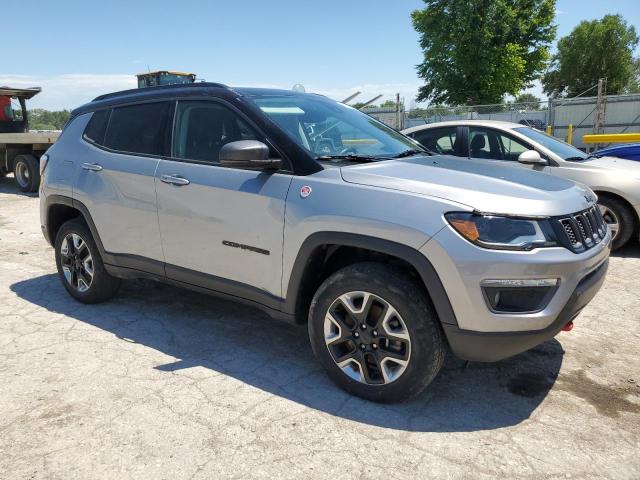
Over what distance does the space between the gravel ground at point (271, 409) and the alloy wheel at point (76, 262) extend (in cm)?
35

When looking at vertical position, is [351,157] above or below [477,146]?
above

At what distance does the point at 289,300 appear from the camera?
3078 millimetres

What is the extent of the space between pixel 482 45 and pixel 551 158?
3336cm

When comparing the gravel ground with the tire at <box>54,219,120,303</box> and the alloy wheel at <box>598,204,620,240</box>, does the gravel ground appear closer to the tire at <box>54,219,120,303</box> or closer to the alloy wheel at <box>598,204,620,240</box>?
the tire at <box>54,219,120,303</box>

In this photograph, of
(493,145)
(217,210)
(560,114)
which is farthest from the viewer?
(560,114)

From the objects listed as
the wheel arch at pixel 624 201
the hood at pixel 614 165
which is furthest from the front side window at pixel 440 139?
the wheel arch at pixel 624 201

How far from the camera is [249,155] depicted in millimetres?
2957

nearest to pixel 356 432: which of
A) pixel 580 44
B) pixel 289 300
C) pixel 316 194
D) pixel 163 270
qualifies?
pixel 289 300

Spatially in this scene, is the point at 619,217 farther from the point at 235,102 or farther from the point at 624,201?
the point at 235,102

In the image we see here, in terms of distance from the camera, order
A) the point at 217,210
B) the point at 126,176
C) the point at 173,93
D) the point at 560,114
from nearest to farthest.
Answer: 1. the point at 217,210
2. the point at 173,93
3. the point at 126,176
4. the point at 560,114

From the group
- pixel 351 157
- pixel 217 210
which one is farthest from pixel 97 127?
pixel 351 157

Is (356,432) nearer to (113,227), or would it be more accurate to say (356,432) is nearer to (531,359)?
(531,359)

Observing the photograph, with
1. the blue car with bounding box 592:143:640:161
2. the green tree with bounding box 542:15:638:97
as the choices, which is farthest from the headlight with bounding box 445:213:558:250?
the green tree with bounding box 542:15:638:97

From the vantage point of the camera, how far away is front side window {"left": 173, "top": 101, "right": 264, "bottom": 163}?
3393 millimetres
